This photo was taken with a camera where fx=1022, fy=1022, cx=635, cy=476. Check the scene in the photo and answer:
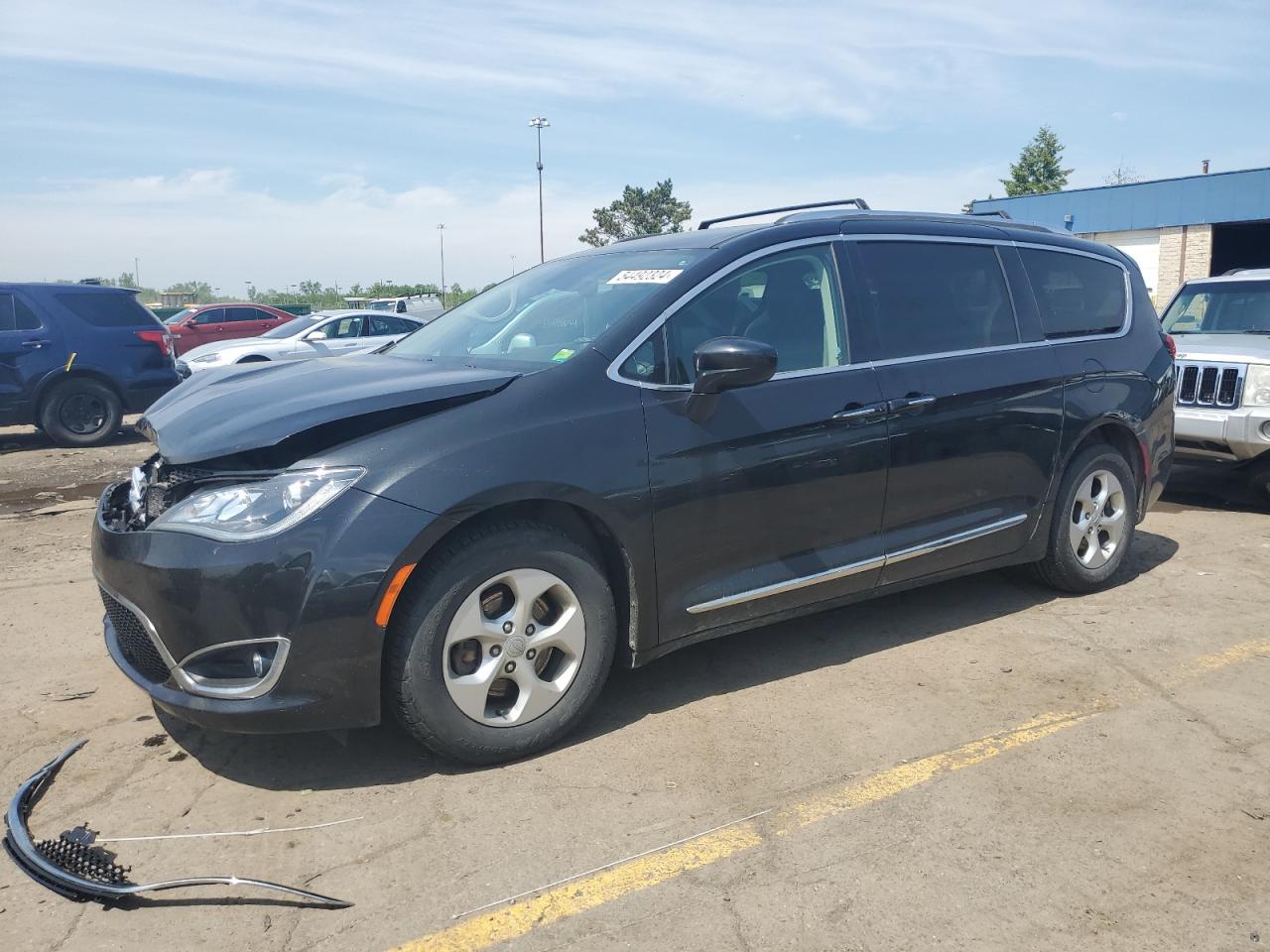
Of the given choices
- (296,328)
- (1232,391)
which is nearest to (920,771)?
(1232,391)

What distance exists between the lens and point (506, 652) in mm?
3285

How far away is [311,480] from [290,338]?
46.0ft

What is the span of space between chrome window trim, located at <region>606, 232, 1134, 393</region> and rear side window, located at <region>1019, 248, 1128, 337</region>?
0.03 metres

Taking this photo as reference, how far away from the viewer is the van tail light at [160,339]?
11742 millimetres

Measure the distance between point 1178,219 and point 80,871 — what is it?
3697 centimetres

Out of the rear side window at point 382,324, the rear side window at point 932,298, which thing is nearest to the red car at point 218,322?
the rear side window at point 382,324

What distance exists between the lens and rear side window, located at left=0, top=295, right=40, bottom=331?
35.9 ft

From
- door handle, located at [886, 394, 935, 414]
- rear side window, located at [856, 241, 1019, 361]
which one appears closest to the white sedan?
rear side window, located at [856, 241, 1019, 361]

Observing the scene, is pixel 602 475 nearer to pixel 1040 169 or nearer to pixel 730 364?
pixel 730 364

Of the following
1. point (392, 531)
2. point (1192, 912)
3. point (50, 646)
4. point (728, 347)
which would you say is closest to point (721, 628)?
point (728, 347)

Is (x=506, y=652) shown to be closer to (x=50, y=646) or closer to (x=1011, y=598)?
(x=50, y=646)

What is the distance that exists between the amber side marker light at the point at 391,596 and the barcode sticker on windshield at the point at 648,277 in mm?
1508

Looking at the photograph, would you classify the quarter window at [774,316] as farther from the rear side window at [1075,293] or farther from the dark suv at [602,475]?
the rear side window at [1075,293]

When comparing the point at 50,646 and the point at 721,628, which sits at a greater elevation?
the point at 721,628
